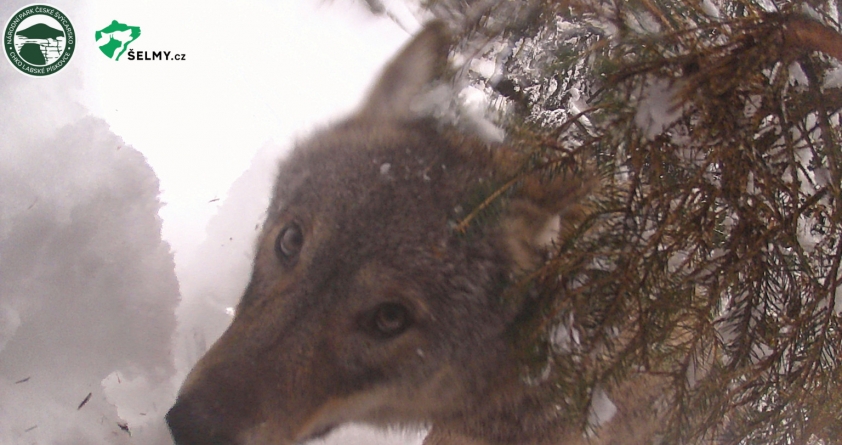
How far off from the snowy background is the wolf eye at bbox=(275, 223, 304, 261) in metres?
0.45

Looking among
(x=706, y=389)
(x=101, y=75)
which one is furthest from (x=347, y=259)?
(x=101, y=75)

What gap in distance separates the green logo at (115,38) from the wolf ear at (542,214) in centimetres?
166

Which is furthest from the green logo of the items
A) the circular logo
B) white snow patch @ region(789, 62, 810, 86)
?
white snow patch @ region(789, 62, 810, 86)

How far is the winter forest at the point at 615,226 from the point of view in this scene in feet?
3.55

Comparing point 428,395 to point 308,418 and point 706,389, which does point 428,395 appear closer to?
point 308,418

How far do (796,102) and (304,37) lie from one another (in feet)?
6.25

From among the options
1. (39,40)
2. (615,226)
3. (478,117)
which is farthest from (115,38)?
(615,226)

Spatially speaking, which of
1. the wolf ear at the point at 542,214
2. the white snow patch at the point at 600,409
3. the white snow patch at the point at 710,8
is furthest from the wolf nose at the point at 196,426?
the white snow patch at the point at 710,8

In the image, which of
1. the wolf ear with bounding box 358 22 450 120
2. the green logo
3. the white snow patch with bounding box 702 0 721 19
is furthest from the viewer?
the green logo

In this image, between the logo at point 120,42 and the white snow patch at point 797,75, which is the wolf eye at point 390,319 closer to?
the white snow patch at point 797,75

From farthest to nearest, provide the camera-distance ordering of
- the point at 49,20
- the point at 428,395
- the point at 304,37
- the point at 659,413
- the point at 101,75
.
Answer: the point at 304,37
the point at 101,75
the point at 49,20
the point at 659,413
the point at 428,395

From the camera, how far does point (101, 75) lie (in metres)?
2.10

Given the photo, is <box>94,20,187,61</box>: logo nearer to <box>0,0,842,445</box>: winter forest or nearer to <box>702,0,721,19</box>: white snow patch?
<box>0,0,842,445</box>: winter forest

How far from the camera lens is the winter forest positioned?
1083 mm
